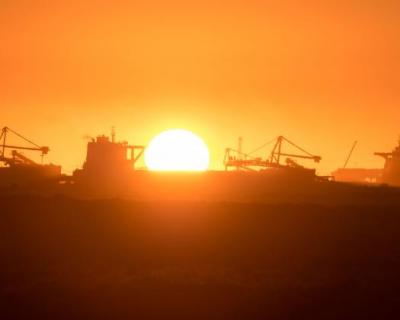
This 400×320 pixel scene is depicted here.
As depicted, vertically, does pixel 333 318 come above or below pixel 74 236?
Answer: below

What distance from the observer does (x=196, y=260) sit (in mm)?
54594

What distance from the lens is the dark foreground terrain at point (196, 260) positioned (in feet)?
155

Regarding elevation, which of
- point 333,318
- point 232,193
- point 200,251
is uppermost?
point 232,193

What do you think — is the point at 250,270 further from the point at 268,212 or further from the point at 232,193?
the point at 232,193

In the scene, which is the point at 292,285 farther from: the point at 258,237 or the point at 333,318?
the point at 258,237

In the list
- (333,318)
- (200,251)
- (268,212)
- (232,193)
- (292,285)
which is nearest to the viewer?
(333,318)

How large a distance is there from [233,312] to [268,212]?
1408 centimetres

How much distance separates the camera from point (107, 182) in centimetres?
7844

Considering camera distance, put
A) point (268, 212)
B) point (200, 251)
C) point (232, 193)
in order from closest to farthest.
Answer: point (200, 251)
point (268, 212)
point (232, 193)

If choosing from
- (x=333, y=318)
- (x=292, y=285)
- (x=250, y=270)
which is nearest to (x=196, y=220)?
(x=250, y=270)

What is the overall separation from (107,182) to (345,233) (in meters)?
28.1

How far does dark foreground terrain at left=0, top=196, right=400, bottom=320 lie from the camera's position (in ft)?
155

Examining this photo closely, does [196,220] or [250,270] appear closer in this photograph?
[250,270]

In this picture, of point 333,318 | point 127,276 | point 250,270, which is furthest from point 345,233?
point 127,276
